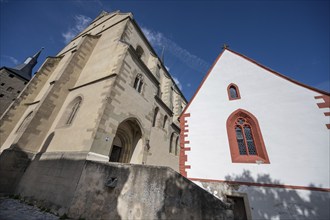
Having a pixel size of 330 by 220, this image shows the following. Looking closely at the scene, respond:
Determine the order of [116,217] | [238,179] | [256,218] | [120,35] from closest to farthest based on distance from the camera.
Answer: [116,217], [256,218], [238,179], [120,35]

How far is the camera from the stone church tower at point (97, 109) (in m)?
6.71

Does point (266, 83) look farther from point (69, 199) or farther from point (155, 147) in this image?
point (69, 199)

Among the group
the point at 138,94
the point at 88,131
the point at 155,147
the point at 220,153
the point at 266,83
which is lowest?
the point at 220,153

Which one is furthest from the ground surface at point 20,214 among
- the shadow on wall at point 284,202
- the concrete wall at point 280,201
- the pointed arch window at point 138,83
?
the pointed arch window at point 138,83

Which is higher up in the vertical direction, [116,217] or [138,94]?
[138,94]

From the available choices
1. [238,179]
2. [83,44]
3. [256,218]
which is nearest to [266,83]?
[238,179]

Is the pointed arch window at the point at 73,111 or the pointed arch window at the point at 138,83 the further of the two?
the pointed arch window at the point at 138,83

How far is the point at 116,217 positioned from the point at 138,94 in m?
7.26

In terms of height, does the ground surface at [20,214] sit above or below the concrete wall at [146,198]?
below

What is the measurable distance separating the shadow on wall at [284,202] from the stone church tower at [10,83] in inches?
1197

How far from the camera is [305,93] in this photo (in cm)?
593

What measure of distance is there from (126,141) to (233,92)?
7.75 metres

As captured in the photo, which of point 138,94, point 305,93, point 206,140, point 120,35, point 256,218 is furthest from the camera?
point 120,35

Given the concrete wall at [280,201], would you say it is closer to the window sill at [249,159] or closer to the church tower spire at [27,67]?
the window sill at [249,159]
